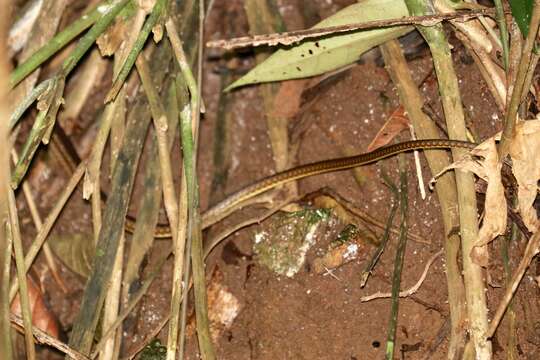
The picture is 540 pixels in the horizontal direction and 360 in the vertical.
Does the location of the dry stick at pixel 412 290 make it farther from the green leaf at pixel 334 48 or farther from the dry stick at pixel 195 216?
the green leaf at pixel 334 48

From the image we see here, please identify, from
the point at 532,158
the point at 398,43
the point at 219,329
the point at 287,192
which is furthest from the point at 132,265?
the point at 532,158

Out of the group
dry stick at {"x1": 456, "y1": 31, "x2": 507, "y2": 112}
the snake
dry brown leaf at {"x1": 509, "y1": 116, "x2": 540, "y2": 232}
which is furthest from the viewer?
the snake

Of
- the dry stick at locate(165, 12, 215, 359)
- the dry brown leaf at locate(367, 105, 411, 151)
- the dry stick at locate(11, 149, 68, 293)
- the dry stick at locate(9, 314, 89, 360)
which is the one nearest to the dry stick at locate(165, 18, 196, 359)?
the dry stick at locate(165, 12, 215, 359)

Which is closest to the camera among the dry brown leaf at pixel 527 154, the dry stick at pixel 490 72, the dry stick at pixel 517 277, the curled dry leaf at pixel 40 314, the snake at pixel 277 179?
the dry stick at pixel 517 277

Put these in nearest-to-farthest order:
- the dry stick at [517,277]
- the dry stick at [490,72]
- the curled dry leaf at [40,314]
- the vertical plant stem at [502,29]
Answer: the dry stick at [517,277] → the vertical plant stem at [502,29] → the dry stick at [490,72] → the curled dry leaf at [40,314]

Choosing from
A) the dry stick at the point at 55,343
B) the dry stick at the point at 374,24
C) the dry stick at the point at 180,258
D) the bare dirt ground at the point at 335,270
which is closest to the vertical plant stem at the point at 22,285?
the dry stick at the point at 55,343

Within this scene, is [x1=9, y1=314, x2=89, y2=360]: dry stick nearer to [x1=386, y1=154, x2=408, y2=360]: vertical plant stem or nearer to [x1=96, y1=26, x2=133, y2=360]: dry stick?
[x1=96, y1=26, x2=133, y2=360]: dry stick

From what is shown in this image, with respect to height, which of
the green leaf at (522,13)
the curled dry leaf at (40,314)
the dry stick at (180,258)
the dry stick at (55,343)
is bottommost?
the curled dry leaf at (40,314)
